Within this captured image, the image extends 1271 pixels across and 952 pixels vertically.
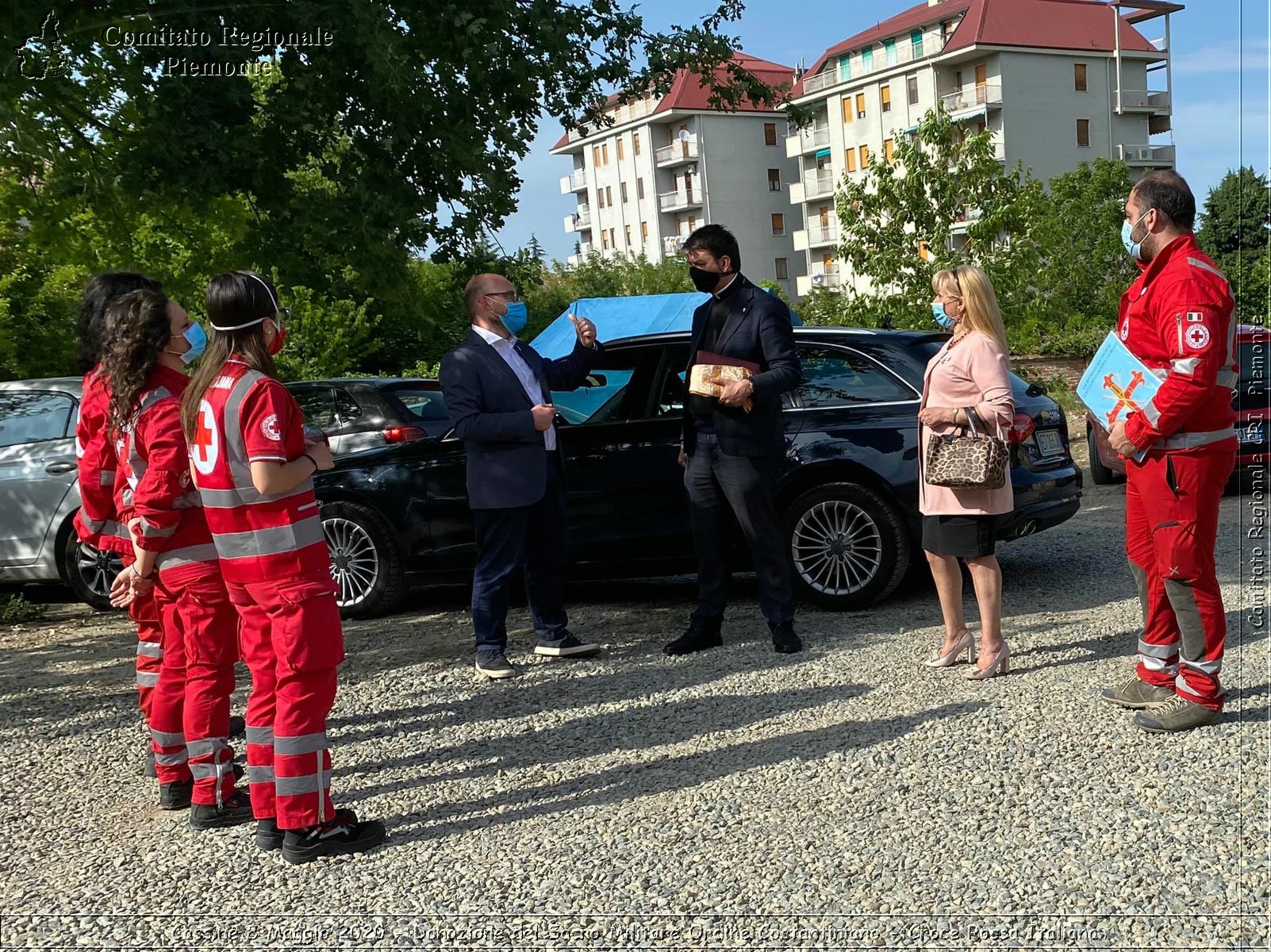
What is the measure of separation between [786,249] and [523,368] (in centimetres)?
7512

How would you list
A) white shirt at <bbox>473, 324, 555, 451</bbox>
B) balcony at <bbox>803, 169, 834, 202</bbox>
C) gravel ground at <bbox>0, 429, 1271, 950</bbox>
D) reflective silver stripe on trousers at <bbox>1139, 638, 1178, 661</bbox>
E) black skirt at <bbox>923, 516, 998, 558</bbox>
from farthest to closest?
balcony at <bbox>803, 169, 834, 202</bbox>
white shirt at <bbox>473, 324, 555, 451</bbox>
black skirt at <bbox>923, 516, 998, 558</bbox>
reflective silver stripe on trousers at <bbox>1139, 638, 1178, 661</bbox>
gravel ground at <bbox>0, 429, 1271, 950</bbox>

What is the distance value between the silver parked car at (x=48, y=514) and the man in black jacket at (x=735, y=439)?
5069 mm

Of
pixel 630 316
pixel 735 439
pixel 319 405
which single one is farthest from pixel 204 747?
pixel 630 316

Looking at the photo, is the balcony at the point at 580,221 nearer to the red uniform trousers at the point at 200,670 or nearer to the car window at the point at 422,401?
the car window at the point at 422,401

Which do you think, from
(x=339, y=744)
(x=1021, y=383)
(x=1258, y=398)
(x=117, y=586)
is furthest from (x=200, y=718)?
(x=1258, y=398)

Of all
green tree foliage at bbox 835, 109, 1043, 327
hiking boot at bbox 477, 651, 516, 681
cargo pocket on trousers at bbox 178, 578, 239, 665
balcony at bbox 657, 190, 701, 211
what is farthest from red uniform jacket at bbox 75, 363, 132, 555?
balcony at bbox 657, 190, 701, 211

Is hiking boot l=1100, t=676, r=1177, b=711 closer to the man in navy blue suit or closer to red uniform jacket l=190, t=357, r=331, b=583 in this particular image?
the man in navy blue suit

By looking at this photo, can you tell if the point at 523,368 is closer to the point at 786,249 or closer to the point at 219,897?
the point at 219,897

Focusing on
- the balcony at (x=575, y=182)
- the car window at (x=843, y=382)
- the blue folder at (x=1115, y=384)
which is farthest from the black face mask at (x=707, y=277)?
the balcony at (x=575, y=182)

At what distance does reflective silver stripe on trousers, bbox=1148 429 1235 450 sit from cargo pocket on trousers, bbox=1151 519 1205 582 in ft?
0.93

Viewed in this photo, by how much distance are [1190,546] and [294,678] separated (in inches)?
131

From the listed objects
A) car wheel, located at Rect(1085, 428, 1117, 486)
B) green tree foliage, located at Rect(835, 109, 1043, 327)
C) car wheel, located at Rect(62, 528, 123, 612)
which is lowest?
car wheel, located at Rect(1085, 428, 1117, 486)

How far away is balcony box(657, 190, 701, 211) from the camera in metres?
78.5

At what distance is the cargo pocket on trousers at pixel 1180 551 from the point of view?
477cm
